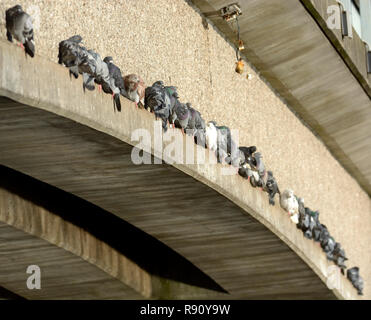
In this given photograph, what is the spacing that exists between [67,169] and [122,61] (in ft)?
2.65

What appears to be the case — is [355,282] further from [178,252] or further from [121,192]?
[121,192]

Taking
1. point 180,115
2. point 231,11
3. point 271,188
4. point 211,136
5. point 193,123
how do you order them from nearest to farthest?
point 180,115 → point 193,123 → point 211,136 → point 231,11 → point 271,188

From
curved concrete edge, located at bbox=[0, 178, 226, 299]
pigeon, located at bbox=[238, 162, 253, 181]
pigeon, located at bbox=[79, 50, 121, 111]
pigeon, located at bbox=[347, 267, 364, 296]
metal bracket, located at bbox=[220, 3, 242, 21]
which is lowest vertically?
curved concrete edge, located at bbox=[0, 178, 226, 299]

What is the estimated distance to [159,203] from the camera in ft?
25.7

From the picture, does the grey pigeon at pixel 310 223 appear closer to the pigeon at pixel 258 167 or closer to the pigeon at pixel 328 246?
the pigeon at pixel 328 246

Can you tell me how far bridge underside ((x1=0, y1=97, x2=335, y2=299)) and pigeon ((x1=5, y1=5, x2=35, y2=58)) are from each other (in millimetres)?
296

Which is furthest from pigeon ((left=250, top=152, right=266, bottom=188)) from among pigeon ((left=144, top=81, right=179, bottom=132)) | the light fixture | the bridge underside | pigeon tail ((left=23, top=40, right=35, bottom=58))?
pigeon tail ((left=23, top=40, right=35, bottom=58))

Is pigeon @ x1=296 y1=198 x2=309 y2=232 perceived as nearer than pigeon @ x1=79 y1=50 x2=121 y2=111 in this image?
No

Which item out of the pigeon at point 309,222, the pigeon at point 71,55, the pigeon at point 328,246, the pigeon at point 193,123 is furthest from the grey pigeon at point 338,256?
the pigeon at point 71,55

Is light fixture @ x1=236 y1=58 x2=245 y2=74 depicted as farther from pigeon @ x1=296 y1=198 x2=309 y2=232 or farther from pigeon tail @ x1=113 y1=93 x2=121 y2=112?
pigeon tail @ x1=113 y1=93 x2=121 y2=112

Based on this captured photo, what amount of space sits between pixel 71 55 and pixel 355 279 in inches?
270

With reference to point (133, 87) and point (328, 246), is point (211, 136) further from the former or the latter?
point (328, 246)

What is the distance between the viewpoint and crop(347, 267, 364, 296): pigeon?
11.6m

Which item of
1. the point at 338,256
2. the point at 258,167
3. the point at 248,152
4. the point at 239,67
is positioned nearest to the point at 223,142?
the point at 248,152
